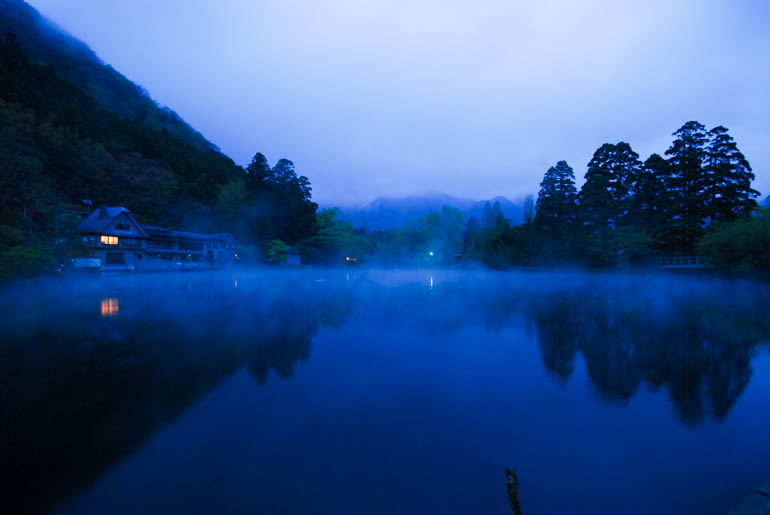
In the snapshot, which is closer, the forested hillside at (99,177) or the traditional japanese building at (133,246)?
the forested hillside at (99,177)

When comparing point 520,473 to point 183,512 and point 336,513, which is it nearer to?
point 336,513

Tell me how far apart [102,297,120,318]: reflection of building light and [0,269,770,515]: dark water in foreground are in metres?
1.33

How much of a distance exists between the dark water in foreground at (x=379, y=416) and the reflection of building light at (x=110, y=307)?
1334mm

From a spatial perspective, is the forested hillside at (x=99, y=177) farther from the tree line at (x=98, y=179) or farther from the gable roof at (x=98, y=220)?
the gable roof at (x=98, y=220)

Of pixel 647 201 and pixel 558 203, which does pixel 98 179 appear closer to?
pixel 558 203

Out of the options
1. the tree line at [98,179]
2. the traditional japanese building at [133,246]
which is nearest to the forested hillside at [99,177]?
the tree line at [98,179]

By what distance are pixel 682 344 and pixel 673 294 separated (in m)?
11.7

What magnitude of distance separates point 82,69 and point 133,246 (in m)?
65.6

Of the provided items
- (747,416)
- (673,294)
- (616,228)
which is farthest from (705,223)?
(747,416)

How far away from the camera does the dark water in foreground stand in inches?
131

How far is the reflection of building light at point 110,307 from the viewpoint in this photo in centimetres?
1170

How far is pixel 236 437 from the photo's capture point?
14.1 ft

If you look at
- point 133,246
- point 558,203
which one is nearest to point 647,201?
point 558,203

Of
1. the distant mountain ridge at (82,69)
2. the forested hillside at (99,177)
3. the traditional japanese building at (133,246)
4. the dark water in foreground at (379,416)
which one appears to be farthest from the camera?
the distant mountain ridge at (82,69)
